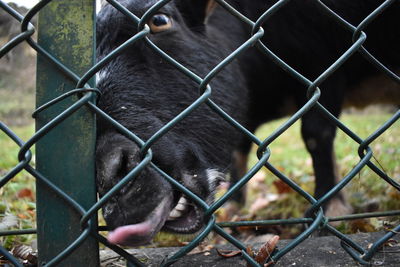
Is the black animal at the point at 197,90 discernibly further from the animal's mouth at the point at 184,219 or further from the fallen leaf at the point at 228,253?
the fallen leaf at the point at 228,253

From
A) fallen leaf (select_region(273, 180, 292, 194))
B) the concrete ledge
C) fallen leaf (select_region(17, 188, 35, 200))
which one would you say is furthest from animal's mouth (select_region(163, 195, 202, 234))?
fallen leaf (select_region(273, 180, 292, 194))

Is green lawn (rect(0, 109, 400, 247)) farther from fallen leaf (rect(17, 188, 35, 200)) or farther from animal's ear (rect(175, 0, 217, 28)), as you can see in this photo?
animal's ear (rect(175, 0, 217, 28))

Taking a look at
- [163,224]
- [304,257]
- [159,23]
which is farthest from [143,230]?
[159,23]

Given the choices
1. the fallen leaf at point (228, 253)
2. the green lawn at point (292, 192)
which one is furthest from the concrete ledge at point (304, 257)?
the green lawn at point (292, 192)

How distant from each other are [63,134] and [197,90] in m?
1.02

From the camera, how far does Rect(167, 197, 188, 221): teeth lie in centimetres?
182

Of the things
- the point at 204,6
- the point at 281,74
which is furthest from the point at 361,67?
the point at 204,6

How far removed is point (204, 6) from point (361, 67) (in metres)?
1.43

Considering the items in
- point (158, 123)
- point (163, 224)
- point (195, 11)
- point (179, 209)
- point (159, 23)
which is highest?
point (195, 11)

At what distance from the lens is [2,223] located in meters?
1.88

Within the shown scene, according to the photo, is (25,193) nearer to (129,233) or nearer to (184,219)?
(184,219)

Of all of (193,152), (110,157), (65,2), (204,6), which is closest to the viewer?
(65,2)

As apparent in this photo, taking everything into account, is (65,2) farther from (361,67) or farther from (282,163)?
(282,163)

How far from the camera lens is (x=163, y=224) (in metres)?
1.72
